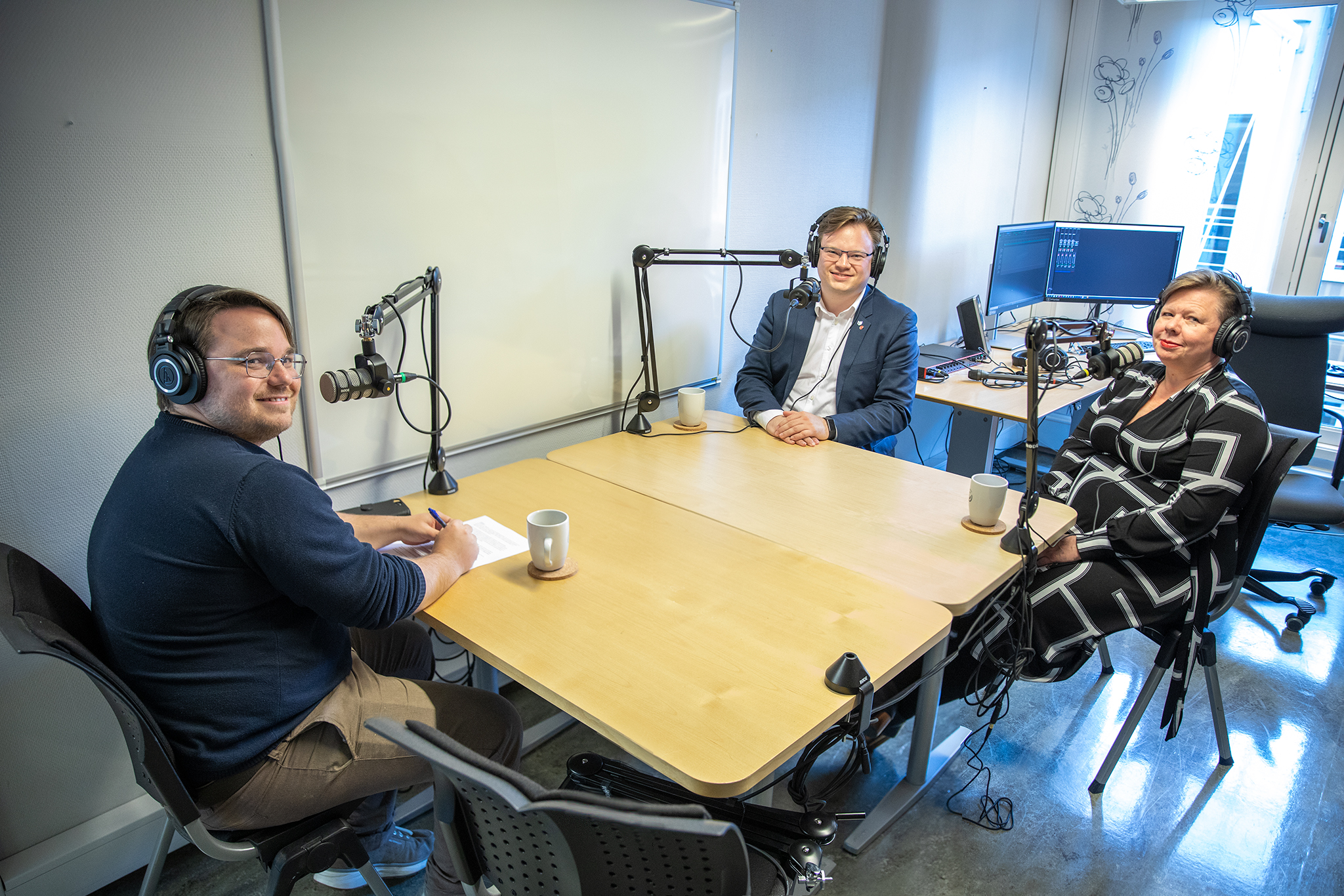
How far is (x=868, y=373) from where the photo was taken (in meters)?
2.74

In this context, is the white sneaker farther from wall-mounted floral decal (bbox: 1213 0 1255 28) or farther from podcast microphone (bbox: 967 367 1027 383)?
wall-mounted floral decal (bbox: 1213 0 1255 28)

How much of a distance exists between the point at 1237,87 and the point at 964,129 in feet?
4.78

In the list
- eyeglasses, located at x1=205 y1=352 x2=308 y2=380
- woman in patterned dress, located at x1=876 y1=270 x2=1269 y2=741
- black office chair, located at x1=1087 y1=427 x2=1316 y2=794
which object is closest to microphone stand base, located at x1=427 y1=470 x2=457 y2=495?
eyeglasses, located at x1=205 y1=352 x2=308 y2=380

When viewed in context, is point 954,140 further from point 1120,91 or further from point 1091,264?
point 1120,91

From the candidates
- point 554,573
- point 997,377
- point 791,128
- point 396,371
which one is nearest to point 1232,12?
point 997,377

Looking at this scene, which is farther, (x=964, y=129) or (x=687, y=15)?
(x=964, y=129)

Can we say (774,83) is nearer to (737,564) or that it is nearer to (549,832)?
(737,564)

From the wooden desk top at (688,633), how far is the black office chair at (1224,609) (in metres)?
0.97

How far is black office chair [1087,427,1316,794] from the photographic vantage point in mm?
1990

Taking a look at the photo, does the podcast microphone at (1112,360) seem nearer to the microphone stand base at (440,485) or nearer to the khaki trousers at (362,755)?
the khaki trousers at (362,755)

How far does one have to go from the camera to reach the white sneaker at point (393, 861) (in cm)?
186

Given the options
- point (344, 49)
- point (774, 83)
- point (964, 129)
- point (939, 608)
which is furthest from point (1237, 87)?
point (344, 49)

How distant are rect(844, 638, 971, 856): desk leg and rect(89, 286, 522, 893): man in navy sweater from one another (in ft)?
3.42

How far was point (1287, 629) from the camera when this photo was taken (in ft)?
9.75
